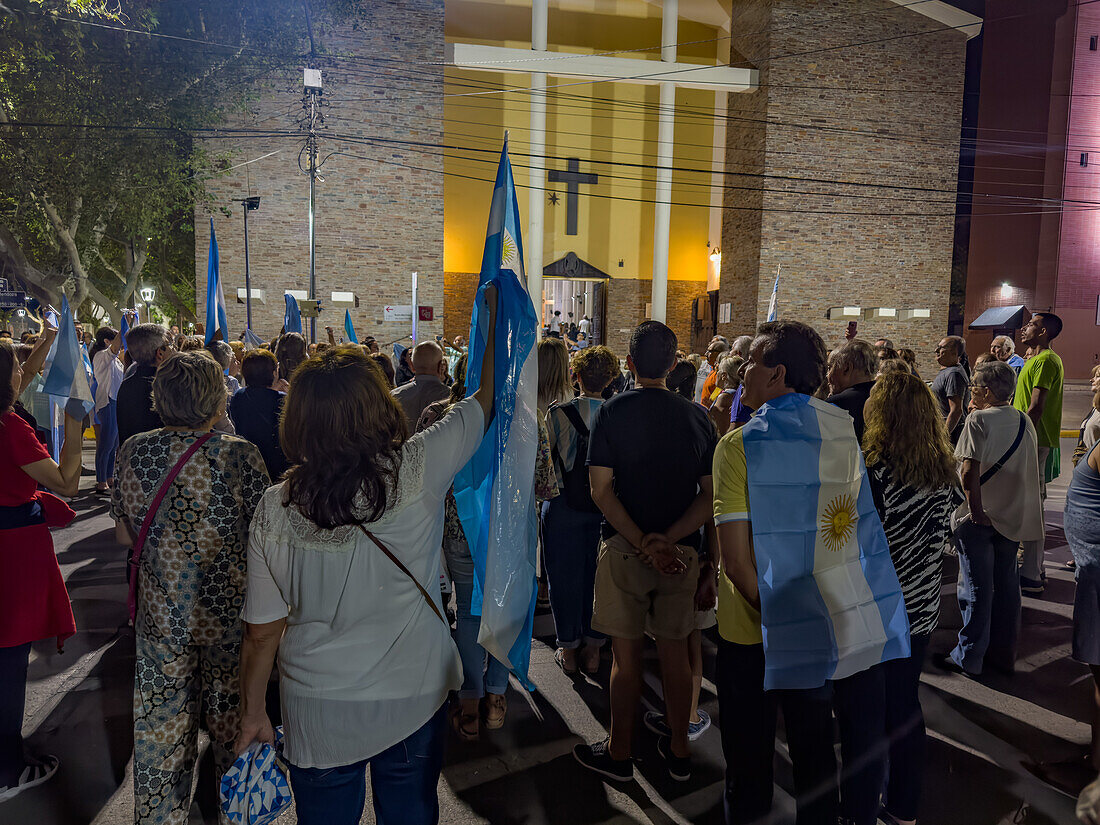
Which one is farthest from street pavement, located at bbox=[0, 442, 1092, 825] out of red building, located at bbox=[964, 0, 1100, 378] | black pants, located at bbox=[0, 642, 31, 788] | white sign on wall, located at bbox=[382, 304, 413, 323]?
red building, located at bbox=[964, 0, 1100, 378]

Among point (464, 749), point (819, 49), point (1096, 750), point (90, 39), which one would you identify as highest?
point (819, 49)

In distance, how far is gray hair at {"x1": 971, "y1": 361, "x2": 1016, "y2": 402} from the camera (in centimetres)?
437

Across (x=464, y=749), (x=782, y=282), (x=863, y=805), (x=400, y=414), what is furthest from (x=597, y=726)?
(x=782, y=282)

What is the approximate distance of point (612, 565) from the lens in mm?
3484

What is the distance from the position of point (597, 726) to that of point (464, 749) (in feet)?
2.35

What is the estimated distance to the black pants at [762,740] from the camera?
8.46ft

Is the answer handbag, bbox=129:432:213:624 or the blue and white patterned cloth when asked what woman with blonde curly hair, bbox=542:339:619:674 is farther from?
the blue and white patterned cloth

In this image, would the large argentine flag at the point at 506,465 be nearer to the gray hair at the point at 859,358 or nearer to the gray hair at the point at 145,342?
the gray hair at the point at 859,358

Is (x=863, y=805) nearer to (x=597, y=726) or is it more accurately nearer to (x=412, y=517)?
(x=597, y=726)

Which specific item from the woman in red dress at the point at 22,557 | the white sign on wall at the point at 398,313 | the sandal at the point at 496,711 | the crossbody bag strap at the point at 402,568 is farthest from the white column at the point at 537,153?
the crossbody bag strap at the point at 402,568

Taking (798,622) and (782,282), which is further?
(782,282)

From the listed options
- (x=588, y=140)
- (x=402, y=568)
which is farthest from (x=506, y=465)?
(x=588, y=140)

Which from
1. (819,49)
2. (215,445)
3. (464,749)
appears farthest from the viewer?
(819,49)

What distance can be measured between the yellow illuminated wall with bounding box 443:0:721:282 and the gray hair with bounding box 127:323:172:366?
18794 mm
